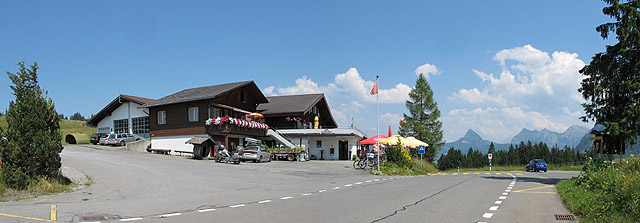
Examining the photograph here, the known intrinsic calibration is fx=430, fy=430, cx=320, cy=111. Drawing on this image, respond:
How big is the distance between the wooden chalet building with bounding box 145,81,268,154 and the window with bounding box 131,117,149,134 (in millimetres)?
3577

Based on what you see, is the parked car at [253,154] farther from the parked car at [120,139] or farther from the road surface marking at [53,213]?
the road surface marking at [53,213]

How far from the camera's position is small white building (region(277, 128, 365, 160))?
41.5m

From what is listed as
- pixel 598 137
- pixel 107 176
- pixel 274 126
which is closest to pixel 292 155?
pixel 274 126

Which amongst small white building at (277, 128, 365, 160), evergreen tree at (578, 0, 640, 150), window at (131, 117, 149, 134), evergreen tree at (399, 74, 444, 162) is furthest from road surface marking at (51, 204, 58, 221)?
evergreen tree at (399, 74, 444, 162)

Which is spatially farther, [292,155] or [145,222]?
[292,155]

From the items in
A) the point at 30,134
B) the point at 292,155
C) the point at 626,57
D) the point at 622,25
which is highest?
the point at 622,25

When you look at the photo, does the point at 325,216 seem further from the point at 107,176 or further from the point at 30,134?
the point at 107,176

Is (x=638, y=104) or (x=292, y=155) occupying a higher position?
(x=638, y=104)

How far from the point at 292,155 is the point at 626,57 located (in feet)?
80.0

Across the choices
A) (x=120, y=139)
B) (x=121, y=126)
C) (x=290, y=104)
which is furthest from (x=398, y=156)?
(x=121, y=126)

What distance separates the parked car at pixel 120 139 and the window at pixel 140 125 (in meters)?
1.30

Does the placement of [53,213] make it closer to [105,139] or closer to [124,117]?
[105,139]

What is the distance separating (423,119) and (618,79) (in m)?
43.6

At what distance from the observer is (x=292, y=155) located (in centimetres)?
3609
